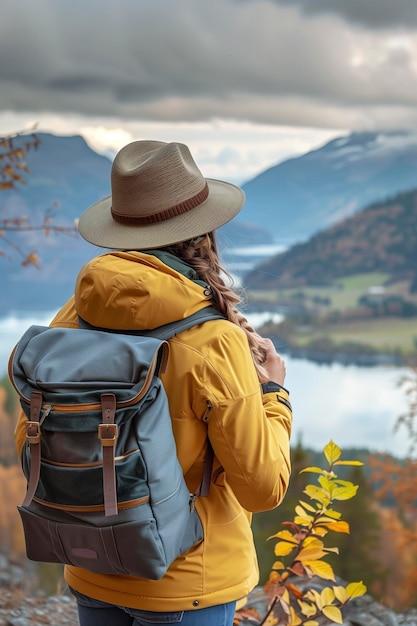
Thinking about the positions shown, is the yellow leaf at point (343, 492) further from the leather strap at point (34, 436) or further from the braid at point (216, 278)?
the leather strap at point (34, 436)

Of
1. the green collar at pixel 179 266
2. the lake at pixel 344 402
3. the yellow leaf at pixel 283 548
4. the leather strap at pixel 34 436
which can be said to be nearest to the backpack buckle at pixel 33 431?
the leather strap at pixel 34 436

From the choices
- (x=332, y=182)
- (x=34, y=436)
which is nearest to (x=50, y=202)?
(x=34, y=436)

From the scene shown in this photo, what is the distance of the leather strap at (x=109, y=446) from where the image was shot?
85 centimetres

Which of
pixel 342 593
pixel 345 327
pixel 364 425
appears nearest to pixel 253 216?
pixel 345 327

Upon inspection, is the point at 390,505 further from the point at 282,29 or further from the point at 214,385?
the point at 282,29

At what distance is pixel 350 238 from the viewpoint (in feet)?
32.5

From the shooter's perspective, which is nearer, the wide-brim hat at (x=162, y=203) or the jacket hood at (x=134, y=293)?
the jacket hood at (x=134, y=293)

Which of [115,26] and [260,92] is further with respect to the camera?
[260,92]

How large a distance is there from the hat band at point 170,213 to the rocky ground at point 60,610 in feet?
5.35

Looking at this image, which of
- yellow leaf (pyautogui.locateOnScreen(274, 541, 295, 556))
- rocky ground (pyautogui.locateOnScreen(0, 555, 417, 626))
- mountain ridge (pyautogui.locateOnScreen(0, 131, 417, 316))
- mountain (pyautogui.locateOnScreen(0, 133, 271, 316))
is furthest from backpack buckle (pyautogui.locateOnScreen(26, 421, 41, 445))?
mountain (pyautogui.locateOnScreen(0, 133, 271, 316))

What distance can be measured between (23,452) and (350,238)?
364 inches

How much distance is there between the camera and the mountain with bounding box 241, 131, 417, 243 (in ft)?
29.3

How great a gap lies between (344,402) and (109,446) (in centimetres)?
843

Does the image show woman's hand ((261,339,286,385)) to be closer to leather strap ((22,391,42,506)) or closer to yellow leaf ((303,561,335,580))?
leather strap ((22,391,42,506))
